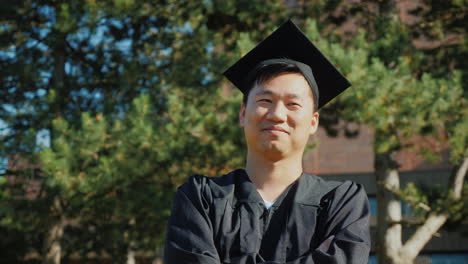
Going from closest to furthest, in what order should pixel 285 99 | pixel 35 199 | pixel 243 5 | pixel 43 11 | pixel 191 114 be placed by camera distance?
pixel 285 99
pixel 191 114
pixel 35 199
pixel 243 5
pixel 43 11

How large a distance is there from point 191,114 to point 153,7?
2846 mm

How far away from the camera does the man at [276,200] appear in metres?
1.95

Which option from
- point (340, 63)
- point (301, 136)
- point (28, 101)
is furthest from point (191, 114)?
point (301, 136)

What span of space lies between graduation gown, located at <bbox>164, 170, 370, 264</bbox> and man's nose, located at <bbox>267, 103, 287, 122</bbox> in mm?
268

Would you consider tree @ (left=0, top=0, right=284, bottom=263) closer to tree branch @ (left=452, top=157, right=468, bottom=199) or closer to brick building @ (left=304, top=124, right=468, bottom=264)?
tree branch @ (left=452, top=157, right=468, bottom=199)

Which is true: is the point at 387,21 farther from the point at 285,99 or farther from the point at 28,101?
the point at 285,99

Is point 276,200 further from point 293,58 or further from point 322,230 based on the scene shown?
point 293,58

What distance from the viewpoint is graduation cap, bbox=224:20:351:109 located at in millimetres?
2264

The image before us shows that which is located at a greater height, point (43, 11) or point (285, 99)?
point (43, 11)

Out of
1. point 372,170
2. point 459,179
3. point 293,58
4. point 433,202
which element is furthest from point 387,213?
point 372,170

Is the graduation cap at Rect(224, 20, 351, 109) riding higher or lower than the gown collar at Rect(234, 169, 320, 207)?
higher

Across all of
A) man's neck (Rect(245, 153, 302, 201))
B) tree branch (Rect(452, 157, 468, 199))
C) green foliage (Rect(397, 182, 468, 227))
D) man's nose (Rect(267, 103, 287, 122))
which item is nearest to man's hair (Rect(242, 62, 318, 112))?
man's nose (Rect(267, 103, 287, 122))

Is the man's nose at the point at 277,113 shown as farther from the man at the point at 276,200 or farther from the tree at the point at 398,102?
the tree at the point at 398,102

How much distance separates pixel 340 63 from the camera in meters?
6.97
